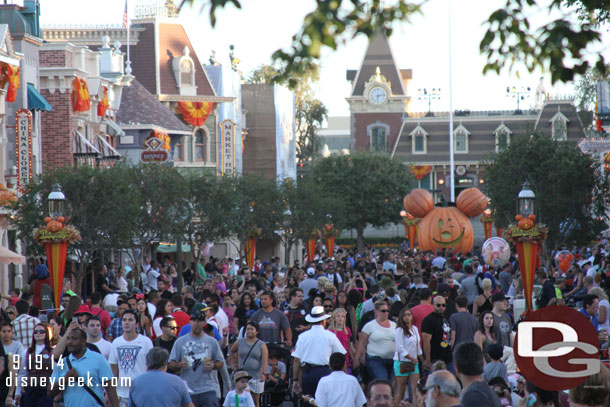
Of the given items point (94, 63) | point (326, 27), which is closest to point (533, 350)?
point (326, 27)

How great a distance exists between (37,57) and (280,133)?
30350 mm

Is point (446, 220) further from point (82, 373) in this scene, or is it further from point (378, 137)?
point (82, 373)

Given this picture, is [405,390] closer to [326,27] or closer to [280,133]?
[326,27]

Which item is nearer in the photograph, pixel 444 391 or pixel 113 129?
pixel 444 391

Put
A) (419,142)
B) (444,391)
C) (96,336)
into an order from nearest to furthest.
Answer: (444,391), (96,336), (419,142)

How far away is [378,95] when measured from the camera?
82.6 metres

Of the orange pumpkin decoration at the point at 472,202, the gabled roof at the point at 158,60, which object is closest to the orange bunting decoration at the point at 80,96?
the gabled roof at the point at 158,60

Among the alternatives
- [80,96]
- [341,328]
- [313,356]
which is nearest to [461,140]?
[80,96]

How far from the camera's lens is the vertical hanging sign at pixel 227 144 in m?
52.2

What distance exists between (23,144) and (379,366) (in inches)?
726

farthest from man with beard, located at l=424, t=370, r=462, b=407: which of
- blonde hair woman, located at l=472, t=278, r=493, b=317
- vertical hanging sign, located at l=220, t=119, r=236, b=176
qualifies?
vertical hanging sign, located at l=220, t=119, r=236, b=176

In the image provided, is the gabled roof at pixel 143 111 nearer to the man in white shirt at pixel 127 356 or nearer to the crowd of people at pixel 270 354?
the crowd of people at pixel 270 354

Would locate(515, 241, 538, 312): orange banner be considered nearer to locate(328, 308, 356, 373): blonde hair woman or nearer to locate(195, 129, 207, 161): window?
locate(328, 308, 356, 373): blonde hair woman

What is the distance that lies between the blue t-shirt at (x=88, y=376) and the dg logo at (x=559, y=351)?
437cm
